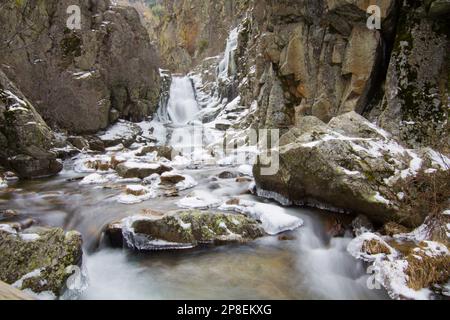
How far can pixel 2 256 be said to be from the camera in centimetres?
450

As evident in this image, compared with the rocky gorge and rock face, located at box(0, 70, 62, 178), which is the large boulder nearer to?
the rocky gorge

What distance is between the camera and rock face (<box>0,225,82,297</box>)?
14.1 feet

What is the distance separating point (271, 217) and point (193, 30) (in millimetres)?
48370

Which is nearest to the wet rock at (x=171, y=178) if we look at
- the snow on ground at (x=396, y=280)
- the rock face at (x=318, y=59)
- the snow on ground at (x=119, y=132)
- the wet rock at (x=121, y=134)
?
the snow on ground at (x=396, y=280)

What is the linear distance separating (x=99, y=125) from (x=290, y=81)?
46.1ft

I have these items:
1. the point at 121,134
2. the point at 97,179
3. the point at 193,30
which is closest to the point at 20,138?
the point at 97,179

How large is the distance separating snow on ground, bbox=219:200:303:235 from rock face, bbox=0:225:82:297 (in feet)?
12.0

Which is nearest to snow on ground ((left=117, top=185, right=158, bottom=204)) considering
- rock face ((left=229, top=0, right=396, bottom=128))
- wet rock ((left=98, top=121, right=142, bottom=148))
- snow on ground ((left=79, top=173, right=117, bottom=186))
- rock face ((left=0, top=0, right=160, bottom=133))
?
snow on ground ((left=79, top=173, right=117, bottom=186))

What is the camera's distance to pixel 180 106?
3544 cm

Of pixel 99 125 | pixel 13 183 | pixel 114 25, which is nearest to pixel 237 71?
pixel 114 25

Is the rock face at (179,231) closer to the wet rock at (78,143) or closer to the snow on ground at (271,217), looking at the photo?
the snow on ground at (271,217)

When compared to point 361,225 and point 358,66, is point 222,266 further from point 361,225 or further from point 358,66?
point 358,66

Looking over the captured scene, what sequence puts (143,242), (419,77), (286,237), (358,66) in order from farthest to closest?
(358,66)
(419,77)
(286,237)
(143,242)

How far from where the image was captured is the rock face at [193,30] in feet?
150
